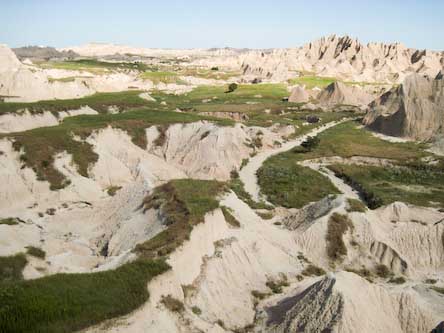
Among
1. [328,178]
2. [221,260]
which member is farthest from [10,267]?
[328,178]

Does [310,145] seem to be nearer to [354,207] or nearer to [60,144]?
[354,207]

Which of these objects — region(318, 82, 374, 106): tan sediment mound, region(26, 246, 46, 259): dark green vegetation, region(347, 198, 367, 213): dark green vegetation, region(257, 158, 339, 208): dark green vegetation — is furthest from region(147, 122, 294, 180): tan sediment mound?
region(318, 82, 374, 106): tan sediment mound

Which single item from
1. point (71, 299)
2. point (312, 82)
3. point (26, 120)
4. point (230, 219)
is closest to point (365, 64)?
point (312, 82)

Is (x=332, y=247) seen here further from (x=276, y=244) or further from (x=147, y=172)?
(x=147, y=172)

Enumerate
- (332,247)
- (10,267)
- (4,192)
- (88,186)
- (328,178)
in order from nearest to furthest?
(10,267) → (332,247) → (4,192) → (88,186) → (328,178)

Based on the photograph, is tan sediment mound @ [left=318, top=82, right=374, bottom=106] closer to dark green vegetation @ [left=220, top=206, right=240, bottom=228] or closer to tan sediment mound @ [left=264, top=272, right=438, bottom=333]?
dark green vegetation @ [left=220, top=206, right=240, bottom=228]
